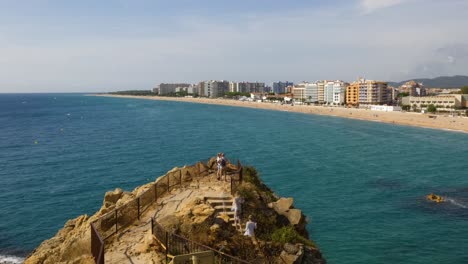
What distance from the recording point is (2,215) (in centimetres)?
2738

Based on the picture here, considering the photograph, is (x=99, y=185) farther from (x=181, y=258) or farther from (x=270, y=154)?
(x=181, y=258)

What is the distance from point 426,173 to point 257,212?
30921mm

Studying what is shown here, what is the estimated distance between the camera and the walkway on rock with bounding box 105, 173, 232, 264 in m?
11.4

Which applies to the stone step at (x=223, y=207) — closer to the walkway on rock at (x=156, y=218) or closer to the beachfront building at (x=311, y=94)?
the walkway on rock at (x=156, y=218)

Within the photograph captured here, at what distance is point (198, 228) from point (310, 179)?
2506 cm

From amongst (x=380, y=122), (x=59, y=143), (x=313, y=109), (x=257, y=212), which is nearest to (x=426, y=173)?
(x=257, y=212)

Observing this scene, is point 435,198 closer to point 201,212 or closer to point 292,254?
point 292,254

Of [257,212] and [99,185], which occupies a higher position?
[257,212]

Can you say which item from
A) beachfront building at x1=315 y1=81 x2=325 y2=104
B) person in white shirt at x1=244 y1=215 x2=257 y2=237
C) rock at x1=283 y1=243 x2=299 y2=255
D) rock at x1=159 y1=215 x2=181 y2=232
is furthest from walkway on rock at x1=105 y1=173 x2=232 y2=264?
beachfront building at x1=315 y1=81 x2=325 y2=104

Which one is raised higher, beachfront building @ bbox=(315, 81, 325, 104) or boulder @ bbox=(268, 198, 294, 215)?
beachfront building @ bbox=(315, 81, 325, 104)

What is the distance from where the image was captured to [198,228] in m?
12.2

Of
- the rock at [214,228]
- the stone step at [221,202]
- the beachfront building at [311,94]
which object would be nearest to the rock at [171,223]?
the rock at [214,228]

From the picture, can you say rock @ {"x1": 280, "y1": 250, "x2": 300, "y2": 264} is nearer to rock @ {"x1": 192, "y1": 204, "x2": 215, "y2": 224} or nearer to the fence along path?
rock @ {"x1": 192, "y1": 204, "x2": 215, "y2": 224}

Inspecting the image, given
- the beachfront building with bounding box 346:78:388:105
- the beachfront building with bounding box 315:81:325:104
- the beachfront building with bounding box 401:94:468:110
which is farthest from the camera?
the beachfront building with bounding box 315:81:325:104
